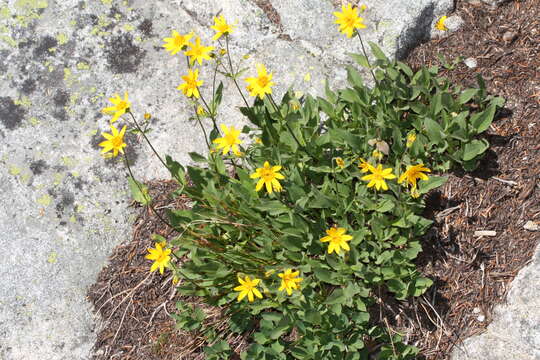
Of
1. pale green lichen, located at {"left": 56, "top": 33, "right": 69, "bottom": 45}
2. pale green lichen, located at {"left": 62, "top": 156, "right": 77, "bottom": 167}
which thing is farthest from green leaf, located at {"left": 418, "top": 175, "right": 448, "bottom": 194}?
pale green lichen, located at {"left": 56, "top": 33, "right": 69, "bottom": 45}

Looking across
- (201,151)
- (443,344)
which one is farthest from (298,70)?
(443,344)

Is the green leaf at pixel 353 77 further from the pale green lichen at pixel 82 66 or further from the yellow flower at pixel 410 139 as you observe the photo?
the pale green lichen at pixel 82 66

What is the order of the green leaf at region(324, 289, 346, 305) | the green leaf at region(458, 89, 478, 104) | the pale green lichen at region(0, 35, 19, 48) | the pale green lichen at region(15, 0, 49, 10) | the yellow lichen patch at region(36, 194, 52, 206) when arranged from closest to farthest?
the green leaf at region(324, 289, 346, 305) < the green leaf at region(458, 89, 478, 104) < the yellow lichen patch at region(36, 194, 52, 206) < the pale green lichen at region(0, 35, 19, 48) < the pale green lichen at region(15, 0, 49, 10)

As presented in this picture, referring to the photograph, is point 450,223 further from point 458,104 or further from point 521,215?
point 458,104

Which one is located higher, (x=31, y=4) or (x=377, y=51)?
(x=31, y=4)

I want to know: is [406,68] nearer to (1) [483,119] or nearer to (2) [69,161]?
(1) [483,119]

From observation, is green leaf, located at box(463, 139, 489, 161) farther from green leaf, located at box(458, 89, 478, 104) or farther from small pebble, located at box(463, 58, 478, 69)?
small pebble, located at box(463, 58, 478, 69)

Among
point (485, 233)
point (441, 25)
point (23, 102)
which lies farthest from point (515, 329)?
point (23, 102)
